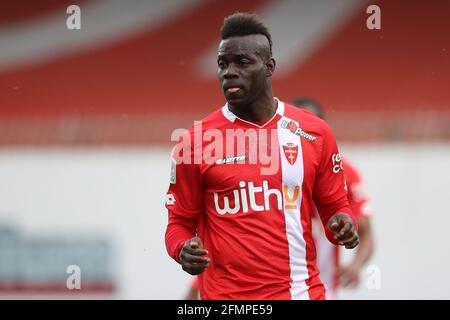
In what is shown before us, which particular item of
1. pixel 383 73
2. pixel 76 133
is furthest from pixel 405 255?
pixel 76 133

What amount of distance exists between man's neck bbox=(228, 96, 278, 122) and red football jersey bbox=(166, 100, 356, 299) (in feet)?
0.09

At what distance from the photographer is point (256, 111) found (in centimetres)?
464

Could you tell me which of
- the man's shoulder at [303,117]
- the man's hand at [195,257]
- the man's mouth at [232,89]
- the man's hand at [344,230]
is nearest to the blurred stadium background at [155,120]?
the man's shoulder at [303,117]

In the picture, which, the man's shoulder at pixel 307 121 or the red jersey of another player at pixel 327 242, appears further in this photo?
the red jersey of another player at pixel 327 242

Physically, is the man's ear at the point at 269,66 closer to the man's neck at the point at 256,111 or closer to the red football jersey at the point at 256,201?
the man's neck at the point at 256,111

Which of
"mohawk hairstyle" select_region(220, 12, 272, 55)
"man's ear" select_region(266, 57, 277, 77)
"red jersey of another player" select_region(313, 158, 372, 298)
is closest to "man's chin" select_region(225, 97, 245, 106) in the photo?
"man's ear" select_region(266, 57, 277, 77)

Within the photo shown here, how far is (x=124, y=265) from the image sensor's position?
9445 mm

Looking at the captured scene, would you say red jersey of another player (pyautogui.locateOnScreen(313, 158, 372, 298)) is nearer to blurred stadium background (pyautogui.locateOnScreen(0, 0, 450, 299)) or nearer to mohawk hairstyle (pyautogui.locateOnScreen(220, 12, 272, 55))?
mohawk hairstyle (pyautogui.locateOnScreen(220, 12, 272, 55))

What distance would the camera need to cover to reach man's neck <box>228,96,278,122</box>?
462cm

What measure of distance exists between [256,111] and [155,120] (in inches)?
225

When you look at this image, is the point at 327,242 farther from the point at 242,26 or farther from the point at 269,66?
the point at 242,26

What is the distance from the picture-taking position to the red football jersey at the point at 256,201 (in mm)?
4496

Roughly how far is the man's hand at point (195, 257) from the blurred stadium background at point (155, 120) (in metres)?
5.01

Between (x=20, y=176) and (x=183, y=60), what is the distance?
2.99 meters
